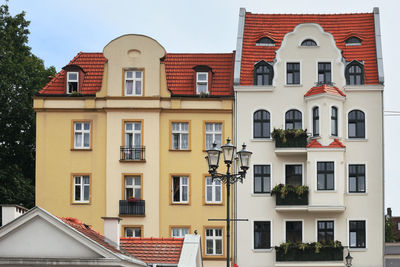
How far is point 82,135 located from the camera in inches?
1913

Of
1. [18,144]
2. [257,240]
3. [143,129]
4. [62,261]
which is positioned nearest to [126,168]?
[143,129]

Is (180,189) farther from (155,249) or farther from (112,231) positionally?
(112,231)

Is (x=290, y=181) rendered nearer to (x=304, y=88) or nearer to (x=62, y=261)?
(x=304, y=88)

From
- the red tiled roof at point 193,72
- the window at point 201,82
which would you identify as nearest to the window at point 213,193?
the red tiled roof at point 193,72

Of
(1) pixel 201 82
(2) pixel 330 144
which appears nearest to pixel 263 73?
(1) pixel 201 82

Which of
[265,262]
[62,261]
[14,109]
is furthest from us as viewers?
[14,109]

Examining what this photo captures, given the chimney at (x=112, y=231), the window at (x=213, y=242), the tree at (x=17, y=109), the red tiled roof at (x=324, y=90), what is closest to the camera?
the chimney at (x=112, y=231)

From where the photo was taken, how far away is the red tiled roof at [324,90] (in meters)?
47.4

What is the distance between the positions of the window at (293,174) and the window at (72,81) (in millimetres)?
11593

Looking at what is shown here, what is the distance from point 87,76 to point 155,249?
23.2m

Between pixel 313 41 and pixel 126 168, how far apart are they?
1153 centimetres

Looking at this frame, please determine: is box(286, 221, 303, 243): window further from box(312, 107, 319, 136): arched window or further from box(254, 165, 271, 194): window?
box(312, 107, 319, 136): arched window

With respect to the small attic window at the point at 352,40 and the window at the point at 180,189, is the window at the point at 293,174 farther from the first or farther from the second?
the small attic window at the point at 352,40

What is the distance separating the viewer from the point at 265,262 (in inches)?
1859
